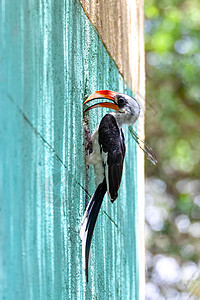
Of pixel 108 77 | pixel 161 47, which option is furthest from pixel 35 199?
pixel 161 47

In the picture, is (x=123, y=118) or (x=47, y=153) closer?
(x=47, y=153)

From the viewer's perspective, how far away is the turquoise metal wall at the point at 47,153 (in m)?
1.25

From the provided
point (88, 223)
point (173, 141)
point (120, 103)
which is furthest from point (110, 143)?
point (173, 141)

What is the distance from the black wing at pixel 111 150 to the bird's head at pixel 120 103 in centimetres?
4

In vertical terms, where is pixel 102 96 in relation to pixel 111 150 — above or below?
above

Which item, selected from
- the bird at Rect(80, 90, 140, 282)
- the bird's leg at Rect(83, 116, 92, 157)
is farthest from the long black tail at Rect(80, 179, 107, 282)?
the bird's leg at Rect(83, 116, 92, 157)

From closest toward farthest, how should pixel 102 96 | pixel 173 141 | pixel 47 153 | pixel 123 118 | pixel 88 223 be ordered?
pixel 47 153
pixel 88 223
pixel 102 96
pixel 123 118
pixel 173 141

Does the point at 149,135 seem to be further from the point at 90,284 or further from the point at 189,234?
the point at 90,284

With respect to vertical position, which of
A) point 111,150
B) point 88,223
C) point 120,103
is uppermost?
point 120,103

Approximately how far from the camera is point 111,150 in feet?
6.40

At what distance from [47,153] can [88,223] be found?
34cm

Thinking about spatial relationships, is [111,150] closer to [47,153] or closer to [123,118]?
[123,118]

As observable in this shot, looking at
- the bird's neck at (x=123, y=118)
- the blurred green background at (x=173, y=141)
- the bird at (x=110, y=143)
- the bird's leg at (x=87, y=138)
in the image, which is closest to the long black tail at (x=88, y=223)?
the bird at (x=110, y=143)

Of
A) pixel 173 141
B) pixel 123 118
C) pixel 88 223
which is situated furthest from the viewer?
pixel 173 141
